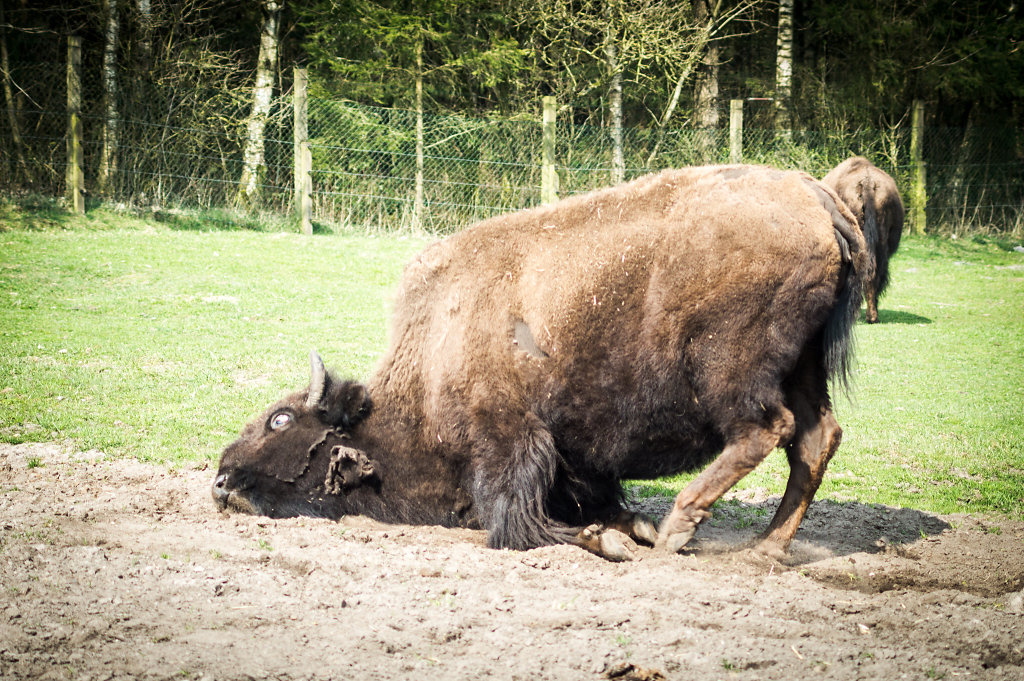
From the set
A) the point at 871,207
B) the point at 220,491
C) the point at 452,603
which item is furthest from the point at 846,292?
the point at 220,491

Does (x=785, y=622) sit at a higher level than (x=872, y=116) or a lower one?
lower

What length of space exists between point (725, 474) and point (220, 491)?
117 inches

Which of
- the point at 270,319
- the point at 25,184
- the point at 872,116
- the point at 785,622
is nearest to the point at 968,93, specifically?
the point at 872,116

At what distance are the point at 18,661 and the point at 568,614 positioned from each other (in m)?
2.16

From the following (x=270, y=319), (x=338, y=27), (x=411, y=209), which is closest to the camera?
(x=270, y=319)

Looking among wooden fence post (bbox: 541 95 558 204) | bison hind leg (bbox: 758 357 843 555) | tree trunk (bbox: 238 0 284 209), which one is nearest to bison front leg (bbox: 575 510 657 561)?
bison hind leg (bbox: 758 357 843 555)

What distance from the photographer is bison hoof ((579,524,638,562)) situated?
4793 millimetres

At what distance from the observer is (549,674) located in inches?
130

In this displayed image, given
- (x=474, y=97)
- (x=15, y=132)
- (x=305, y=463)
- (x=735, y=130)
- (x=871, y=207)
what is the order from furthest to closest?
1. (x=474, y=97)
2. (x=735, y=130)
3. (x=15, y=132)
4. (x=305, y=463)
5. (x=871, y=207)

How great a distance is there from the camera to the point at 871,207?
5.22 m

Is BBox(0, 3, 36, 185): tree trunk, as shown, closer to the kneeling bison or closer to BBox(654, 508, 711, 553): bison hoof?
the kneeling bison

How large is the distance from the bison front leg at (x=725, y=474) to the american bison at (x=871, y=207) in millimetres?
1025

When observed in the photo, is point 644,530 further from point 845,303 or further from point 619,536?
point 845,303

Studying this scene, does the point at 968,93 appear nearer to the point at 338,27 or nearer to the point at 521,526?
the point at 338,27
